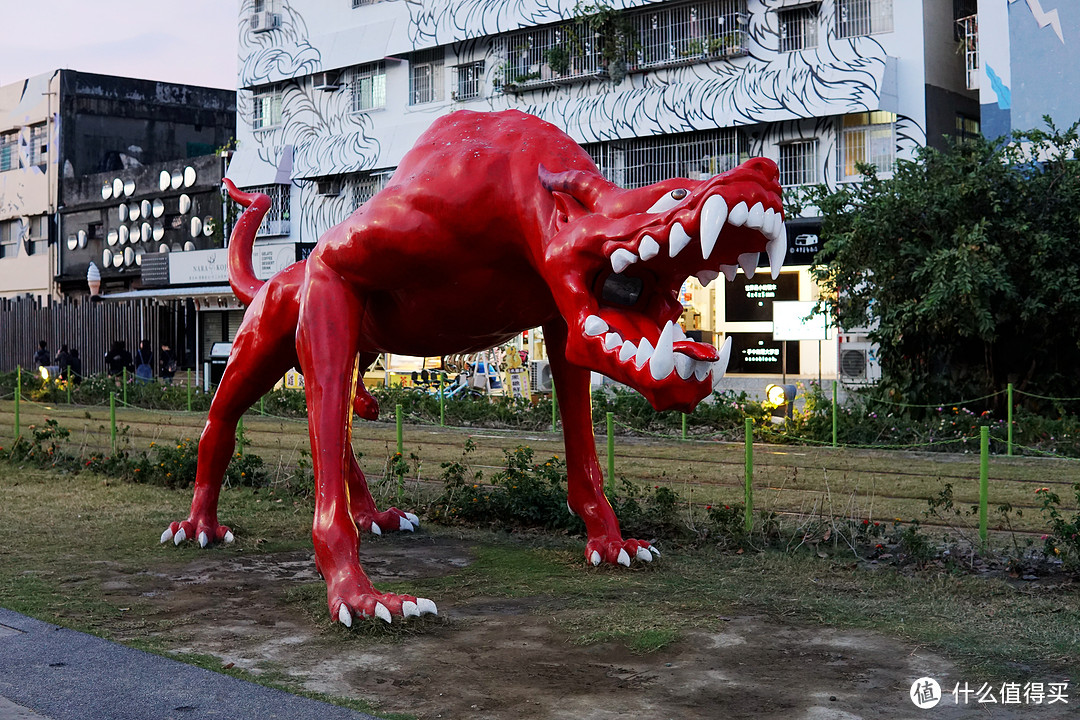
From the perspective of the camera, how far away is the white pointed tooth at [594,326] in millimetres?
5656

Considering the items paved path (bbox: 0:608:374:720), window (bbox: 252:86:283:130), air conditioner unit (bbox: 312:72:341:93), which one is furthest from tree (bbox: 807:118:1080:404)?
window (bbox: 252:86:283:130)

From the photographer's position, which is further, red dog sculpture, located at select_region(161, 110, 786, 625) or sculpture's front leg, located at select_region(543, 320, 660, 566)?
sculpture's front leg, located at select_region(543, 320, 660, 566)

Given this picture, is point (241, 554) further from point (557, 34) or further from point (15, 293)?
point (15, 293)

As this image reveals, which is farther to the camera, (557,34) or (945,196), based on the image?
(557,34)

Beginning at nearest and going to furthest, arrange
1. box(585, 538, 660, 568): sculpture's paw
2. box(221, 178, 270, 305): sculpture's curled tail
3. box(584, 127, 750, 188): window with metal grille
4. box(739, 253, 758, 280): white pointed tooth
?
box(739, 253, 758, 280): white pointed tooth
box(585, 538, 660, 568): sculpture's paw
box(221, 178, 270, 305): sculpture's curled tail
box(584, 127, 750, 188): window with metal grille

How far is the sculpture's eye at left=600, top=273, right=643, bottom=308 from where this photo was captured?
5.88 metres

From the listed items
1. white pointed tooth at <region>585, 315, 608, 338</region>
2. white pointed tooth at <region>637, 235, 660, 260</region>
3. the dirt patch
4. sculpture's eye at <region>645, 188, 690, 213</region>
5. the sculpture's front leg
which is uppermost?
sculpture's eye at <region>645, 188, 690, 213</region>

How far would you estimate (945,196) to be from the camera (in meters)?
15.5

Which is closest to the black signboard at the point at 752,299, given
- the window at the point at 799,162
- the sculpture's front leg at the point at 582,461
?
the window at the point at 799,162

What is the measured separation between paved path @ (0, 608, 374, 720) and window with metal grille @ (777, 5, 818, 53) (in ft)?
70.5

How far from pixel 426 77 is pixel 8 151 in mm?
20426

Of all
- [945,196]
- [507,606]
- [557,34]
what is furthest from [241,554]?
[557,34]

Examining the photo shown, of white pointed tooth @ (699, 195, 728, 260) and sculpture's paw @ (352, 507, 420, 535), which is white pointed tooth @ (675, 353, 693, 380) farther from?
sculpture's paw @ (352, 507, 420, 535)

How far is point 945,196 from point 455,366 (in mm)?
11780
